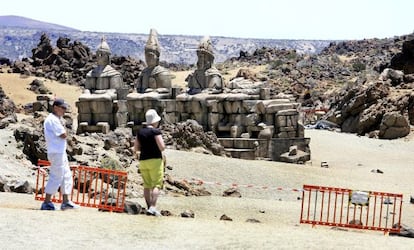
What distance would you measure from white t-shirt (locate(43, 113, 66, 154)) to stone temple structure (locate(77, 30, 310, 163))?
46.5ft

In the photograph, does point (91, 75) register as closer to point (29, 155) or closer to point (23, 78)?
point (29, 155)

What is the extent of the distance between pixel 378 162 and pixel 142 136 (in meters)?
18.1

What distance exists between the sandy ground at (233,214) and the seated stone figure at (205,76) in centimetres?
408

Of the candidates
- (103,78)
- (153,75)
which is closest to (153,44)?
(153,75)

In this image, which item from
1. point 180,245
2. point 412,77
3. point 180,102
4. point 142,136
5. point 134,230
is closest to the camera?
point 180,245

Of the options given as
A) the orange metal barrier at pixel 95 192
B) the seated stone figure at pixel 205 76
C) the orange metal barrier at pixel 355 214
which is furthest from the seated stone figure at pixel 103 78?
the orange metal barrier at pixel 355 214

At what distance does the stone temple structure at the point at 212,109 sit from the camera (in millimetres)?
25797

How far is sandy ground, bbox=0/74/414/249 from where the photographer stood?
32.7ft

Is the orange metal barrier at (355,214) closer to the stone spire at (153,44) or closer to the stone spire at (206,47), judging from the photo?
the stone spire at (206,47)

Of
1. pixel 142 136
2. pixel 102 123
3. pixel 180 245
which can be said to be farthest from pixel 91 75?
pixel 180 245

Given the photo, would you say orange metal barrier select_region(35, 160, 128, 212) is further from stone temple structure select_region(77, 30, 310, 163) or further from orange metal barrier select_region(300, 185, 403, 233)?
stone temple structure select_region(77, 30, 310, 163)

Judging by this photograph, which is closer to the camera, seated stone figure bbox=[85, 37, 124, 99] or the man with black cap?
the man with black cap

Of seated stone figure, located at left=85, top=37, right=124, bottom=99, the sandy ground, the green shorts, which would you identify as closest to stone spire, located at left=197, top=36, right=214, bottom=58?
seated stone figure, located at left=85, top=37, right=124, bottom=99

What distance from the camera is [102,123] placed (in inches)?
1095
